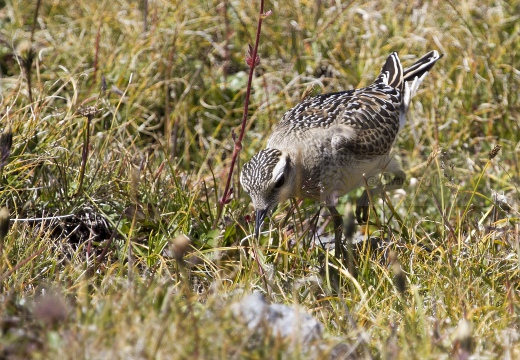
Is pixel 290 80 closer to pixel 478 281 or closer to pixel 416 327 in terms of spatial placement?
pixel 478 281

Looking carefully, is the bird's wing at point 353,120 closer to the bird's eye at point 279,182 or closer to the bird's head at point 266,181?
the bird's head at point 266,181

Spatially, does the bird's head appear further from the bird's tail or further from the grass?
the bird's tail

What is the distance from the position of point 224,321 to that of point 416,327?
4.16 feet

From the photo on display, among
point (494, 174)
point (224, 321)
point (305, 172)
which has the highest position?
point (224, 321)

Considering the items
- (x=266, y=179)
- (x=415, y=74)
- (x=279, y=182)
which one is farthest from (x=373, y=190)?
(x=415, y=74)

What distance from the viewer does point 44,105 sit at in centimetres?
686

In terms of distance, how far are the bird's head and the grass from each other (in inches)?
9.5

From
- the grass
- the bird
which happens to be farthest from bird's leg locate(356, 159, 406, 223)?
the grass

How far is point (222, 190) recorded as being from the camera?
23.5ft

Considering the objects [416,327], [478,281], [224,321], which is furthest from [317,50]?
[224,321]

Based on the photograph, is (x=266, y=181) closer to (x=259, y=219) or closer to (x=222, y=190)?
(x=259, y=219)

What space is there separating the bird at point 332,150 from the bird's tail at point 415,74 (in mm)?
23

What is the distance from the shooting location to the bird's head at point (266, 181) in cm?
585

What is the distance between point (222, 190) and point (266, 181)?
1367mm
